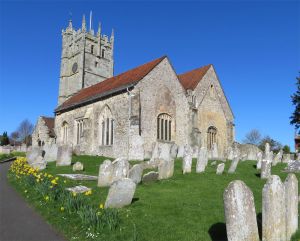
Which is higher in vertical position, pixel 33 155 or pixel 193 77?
pixel 193 77

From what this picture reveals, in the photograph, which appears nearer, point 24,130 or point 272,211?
point 272,211

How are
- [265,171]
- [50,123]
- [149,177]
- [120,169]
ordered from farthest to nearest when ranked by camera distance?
1. [50,123]
2. [265,171]
3. [149,177]
4. [120,169]

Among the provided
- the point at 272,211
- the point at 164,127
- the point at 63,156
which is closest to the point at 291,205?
the point at 272,211

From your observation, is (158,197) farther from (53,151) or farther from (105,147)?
(105,147)

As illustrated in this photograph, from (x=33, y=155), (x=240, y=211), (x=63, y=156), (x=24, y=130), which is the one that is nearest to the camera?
Result: (x=240, y=211)

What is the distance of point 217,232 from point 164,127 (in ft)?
70.4

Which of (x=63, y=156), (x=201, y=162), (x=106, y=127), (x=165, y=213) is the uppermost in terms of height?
(x=106, y=127)

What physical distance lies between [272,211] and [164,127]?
878 inches

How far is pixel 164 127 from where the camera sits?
28.5m

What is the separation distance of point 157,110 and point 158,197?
58.7ft

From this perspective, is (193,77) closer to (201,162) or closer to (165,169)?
(201,162)

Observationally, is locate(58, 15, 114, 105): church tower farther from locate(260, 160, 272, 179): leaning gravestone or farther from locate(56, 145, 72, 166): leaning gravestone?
locate(260, 160, 272, 179): leaning gravestone

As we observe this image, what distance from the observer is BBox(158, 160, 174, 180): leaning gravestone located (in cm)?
1346

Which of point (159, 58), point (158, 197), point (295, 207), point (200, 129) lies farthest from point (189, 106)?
point (295, 207)
